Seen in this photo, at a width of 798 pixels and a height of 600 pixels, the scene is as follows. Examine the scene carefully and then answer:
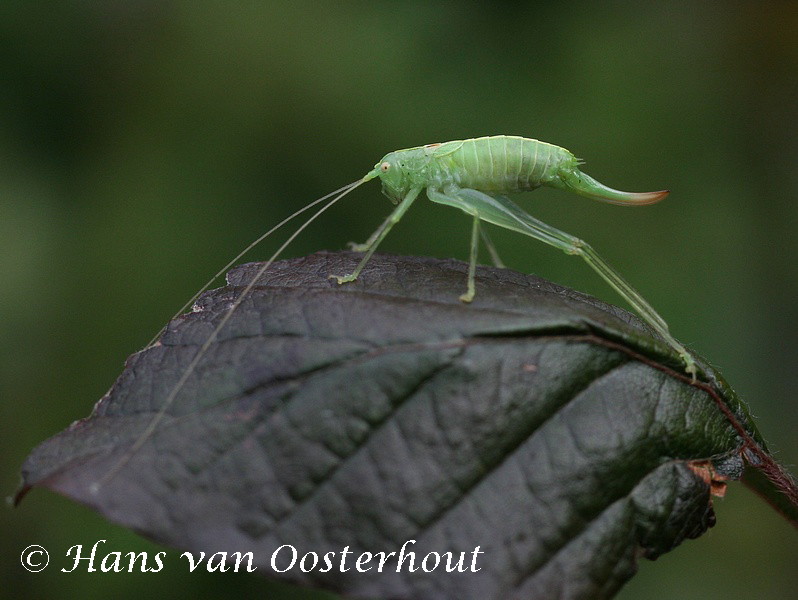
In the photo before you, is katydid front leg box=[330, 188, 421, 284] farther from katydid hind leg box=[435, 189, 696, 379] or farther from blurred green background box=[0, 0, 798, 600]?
blurred green background box=[0, 0, 798, 600]

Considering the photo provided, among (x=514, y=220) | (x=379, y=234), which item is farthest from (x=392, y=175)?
(x=514, y=220)

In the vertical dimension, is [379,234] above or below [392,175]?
below

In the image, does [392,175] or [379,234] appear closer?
[379,234]

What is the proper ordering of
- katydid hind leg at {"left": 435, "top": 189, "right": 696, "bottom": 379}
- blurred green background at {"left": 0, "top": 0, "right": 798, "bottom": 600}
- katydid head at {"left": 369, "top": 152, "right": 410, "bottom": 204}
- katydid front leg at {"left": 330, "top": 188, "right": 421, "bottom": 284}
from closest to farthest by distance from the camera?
katydid front leg at {"left": 330, "top": 188, "right": 421, "bottom": 284} → katydid hind leg at {"left": 435, "top": 189, "right": 696, "bottom": 379} → katydid head at {"left": 369, "top": 152, "right": 410, "bottom": 204} → blurred green background at {"left": 0, "top": 0, "right": 798, "bottom": 600}

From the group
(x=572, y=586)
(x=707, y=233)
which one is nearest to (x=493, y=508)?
(x=572, y=586)

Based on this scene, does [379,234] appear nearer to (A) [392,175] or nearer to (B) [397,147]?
(A) [392,175]

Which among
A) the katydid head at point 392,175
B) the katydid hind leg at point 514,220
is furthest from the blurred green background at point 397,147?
the katydid hind leg at point 514,220

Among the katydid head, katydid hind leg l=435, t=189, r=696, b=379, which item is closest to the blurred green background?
the katydid head

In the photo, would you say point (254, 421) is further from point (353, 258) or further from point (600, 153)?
point (600, 153)

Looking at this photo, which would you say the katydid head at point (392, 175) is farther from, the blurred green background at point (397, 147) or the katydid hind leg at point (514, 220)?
the blurred green background at point (397, 147)
